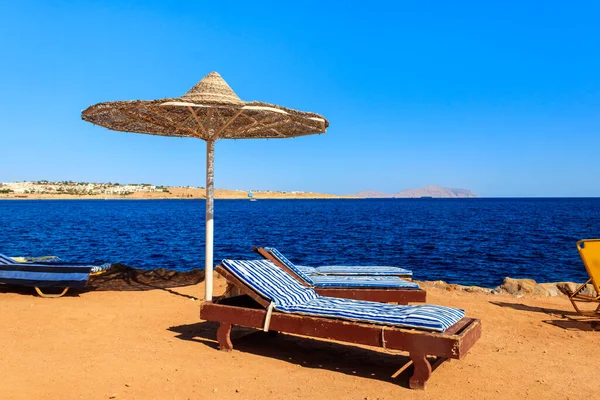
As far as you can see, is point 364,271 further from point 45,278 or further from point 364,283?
point 45,278

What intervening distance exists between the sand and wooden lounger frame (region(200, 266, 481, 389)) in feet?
1.02

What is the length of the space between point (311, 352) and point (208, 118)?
434 cm

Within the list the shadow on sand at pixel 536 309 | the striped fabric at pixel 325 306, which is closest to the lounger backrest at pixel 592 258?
the shadow on sand at pixel 536 309

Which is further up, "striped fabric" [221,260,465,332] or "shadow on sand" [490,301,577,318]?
"striped fabric" [221,260,465,332]

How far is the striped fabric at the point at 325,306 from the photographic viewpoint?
4.89 meters

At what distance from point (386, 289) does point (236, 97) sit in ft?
13.5

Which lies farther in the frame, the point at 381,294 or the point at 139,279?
the point at 139,279

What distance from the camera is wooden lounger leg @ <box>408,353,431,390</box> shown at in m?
4.74

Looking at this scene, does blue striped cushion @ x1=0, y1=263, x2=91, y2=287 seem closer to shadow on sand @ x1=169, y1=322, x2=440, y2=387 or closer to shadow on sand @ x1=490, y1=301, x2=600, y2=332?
shadow on sand @ x1=169, y1=322, x2=440, y2=387

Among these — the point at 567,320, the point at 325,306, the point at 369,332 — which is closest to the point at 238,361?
the point at 325,306

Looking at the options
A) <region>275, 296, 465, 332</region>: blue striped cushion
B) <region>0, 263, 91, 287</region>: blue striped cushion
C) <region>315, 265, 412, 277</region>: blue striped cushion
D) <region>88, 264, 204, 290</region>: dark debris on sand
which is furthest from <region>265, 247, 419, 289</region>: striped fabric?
<region>0, 263, 91, 287</region>: blue striped cushion

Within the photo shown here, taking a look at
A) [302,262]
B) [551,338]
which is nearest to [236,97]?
[551,338]

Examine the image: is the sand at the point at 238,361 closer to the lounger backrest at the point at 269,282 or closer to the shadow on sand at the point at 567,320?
the shadow on sand at the point at 567,320

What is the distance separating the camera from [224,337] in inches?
236
